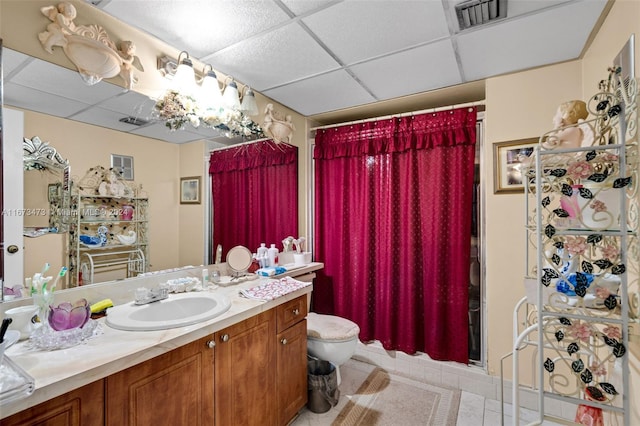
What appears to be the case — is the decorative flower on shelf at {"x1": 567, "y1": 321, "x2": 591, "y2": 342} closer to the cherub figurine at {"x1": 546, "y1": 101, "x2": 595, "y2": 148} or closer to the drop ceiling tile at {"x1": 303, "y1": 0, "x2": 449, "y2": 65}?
the cherub figurine at {"x1": 546, "y1": 101, "x2": 595, "y2": 148}

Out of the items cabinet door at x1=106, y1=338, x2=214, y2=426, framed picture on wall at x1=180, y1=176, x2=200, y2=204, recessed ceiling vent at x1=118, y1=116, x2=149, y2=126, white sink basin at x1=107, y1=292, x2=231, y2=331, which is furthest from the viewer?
framed picture on wall at x1=180, y1=176, x2=200, y2=204

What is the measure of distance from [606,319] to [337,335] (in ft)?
4.72

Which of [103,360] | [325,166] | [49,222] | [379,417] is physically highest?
[325,166]

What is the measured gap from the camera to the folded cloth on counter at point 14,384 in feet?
2.36

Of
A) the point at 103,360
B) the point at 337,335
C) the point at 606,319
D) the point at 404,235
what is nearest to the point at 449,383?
the point at 337,335

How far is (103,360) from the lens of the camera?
3.01 ft

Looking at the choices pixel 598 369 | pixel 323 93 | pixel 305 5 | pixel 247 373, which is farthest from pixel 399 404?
pixel 305 5

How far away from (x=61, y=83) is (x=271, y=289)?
149 cm

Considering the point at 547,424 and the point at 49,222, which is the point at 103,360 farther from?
the point at 547,424

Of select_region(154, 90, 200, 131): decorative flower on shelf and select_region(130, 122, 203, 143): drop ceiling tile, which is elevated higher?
select_region(154, 90, 200, 131): decorative flower on shelf

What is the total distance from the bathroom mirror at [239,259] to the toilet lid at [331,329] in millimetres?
670

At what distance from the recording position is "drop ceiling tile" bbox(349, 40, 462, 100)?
1.73 meters

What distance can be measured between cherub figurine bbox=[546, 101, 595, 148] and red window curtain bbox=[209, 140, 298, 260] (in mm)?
1934

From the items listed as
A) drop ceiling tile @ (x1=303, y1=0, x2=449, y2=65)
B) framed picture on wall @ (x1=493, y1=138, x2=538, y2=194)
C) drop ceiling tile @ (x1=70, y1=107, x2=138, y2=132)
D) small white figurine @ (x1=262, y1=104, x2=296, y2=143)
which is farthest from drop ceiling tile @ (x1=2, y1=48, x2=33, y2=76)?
framed picture on wall @ (x1=493, y1=138, x2=538, y2=194)
